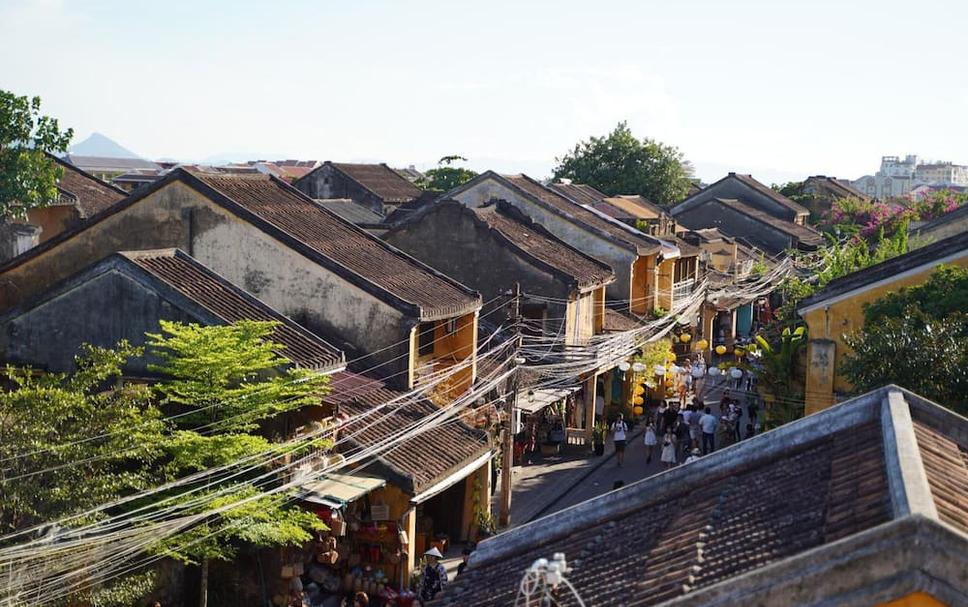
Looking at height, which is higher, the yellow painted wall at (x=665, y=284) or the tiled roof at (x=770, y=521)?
the tiled roof at (x=770, y=521)

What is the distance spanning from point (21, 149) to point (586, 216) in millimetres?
19570

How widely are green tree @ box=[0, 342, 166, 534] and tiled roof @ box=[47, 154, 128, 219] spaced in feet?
64.7

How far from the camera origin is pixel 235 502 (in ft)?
54.6

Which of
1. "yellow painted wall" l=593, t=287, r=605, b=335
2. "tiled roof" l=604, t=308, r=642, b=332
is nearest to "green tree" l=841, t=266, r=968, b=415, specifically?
"yellow painted wall" l=593, t=287, r=605, b=335

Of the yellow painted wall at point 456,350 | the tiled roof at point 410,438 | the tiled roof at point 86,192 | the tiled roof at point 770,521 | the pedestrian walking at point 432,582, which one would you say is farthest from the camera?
the tiled roof at point 86,192

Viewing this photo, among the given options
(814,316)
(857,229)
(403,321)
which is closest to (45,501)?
(403,321)

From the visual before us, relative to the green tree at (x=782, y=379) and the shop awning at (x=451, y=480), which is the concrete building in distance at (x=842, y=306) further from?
the shop awning at (x=451, y=480)

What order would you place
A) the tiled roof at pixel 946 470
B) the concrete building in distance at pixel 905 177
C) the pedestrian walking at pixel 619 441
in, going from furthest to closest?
the concrete building in distance at pixel 905 177, the pedestrian walking at pixel 619 441, the tiled roof at pixel 946 470

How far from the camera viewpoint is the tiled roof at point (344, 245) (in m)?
25.0

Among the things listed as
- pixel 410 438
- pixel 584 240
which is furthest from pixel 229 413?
pixel 584 240

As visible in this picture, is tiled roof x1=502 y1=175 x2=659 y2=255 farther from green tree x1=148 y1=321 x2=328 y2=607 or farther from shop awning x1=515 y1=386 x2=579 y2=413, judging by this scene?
green tree x1=148 y1=321 x2=328 y2=607

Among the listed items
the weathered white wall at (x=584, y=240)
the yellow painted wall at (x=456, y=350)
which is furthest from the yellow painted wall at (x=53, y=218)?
the weathered white wall at (x=584, y=240)

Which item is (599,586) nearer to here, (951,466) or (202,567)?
(951,466)

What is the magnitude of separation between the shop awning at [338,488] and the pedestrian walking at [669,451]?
1218cm
